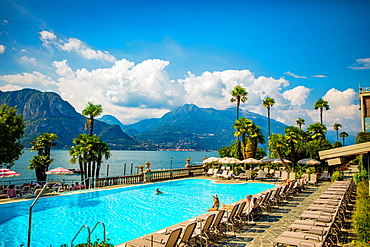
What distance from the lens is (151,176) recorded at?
76.5 ft

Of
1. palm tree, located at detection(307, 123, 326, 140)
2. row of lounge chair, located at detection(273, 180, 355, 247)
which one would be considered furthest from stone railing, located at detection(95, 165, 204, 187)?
palm tree, located at detection(307, 123, 326, 140)

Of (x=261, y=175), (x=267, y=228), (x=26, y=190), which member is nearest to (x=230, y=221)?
(x=267, y=228)

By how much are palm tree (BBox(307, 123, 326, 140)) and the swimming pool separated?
29547mm

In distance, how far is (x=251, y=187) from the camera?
2181 centimetres

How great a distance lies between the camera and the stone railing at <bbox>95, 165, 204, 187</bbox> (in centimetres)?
1966

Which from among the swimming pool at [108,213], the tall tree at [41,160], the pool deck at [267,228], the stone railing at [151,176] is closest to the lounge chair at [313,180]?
the swimming pool at [108,213]

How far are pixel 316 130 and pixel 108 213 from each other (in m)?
41.4

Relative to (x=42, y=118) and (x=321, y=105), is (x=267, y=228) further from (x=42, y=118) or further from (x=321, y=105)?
(x=42, y=118)

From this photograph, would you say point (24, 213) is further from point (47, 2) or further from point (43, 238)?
point (47, 2)

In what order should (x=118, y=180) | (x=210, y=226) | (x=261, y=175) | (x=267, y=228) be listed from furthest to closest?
(x=261, y=175), (x=118, y=180), (x=267, y=228), (x=210, y=226)

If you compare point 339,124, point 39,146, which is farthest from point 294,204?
point 339,124

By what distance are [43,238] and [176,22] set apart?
52.1 ft

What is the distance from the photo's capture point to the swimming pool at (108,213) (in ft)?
32.2

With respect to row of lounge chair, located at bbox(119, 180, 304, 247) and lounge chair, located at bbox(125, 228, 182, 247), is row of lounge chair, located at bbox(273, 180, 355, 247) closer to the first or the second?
row of lounge chair, located at bbox(119, 180, 304, 247)
